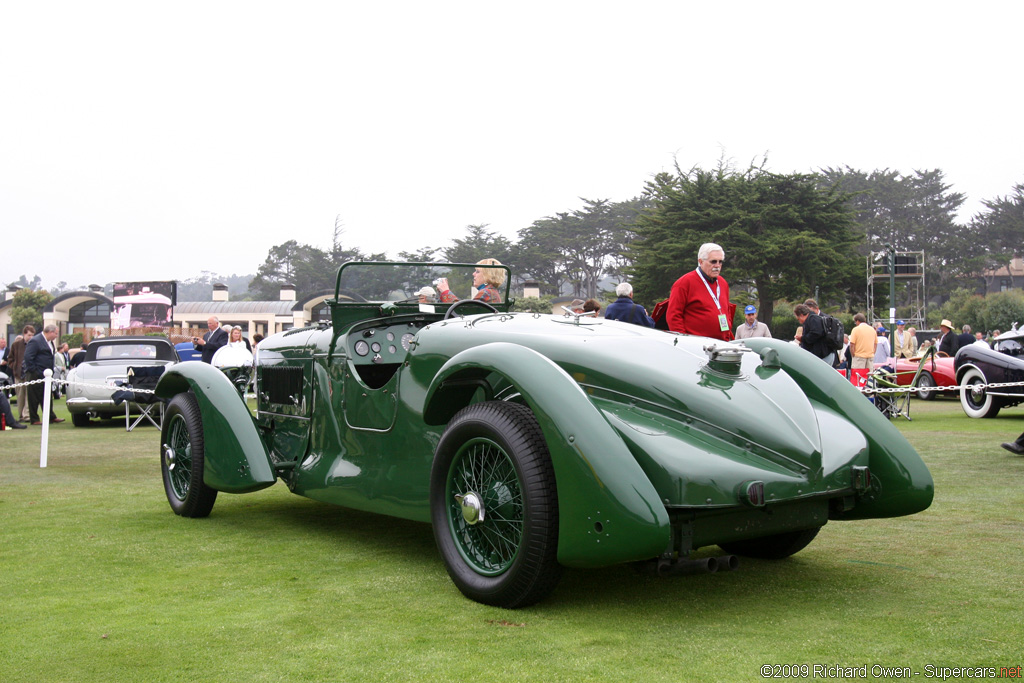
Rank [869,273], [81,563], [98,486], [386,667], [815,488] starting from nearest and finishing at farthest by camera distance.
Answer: [386,667] → [815,488] → [81,563] → [98,486] → [869,273]

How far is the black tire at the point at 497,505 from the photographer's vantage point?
315 cm

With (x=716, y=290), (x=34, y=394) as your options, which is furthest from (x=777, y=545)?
(x=34, y=394)

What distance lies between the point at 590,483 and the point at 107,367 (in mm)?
12639

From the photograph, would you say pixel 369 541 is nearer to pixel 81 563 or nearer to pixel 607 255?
pixel 81 563

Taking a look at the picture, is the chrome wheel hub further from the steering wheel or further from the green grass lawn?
the steering wheel

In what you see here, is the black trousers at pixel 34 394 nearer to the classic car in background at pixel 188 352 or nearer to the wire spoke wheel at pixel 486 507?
the classic car in background at pixel 188 352

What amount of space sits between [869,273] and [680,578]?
1499 inches

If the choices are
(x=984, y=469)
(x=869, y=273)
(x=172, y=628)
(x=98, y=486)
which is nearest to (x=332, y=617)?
(x=172, y=628)

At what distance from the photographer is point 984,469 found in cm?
716

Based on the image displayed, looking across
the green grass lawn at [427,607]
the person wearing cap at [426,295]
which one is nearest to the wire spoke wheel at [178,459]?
the green grass lawn at [427,607]

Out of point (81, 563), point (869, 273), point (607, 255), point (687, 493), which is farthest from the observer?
point (607, 255)

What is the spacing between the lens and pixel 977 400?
1314 cm

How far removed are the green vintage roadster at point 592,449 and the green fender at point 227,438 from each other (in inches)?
3.2

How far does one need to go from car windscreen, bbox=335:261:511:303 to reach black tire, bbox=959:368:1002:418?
947 cm
